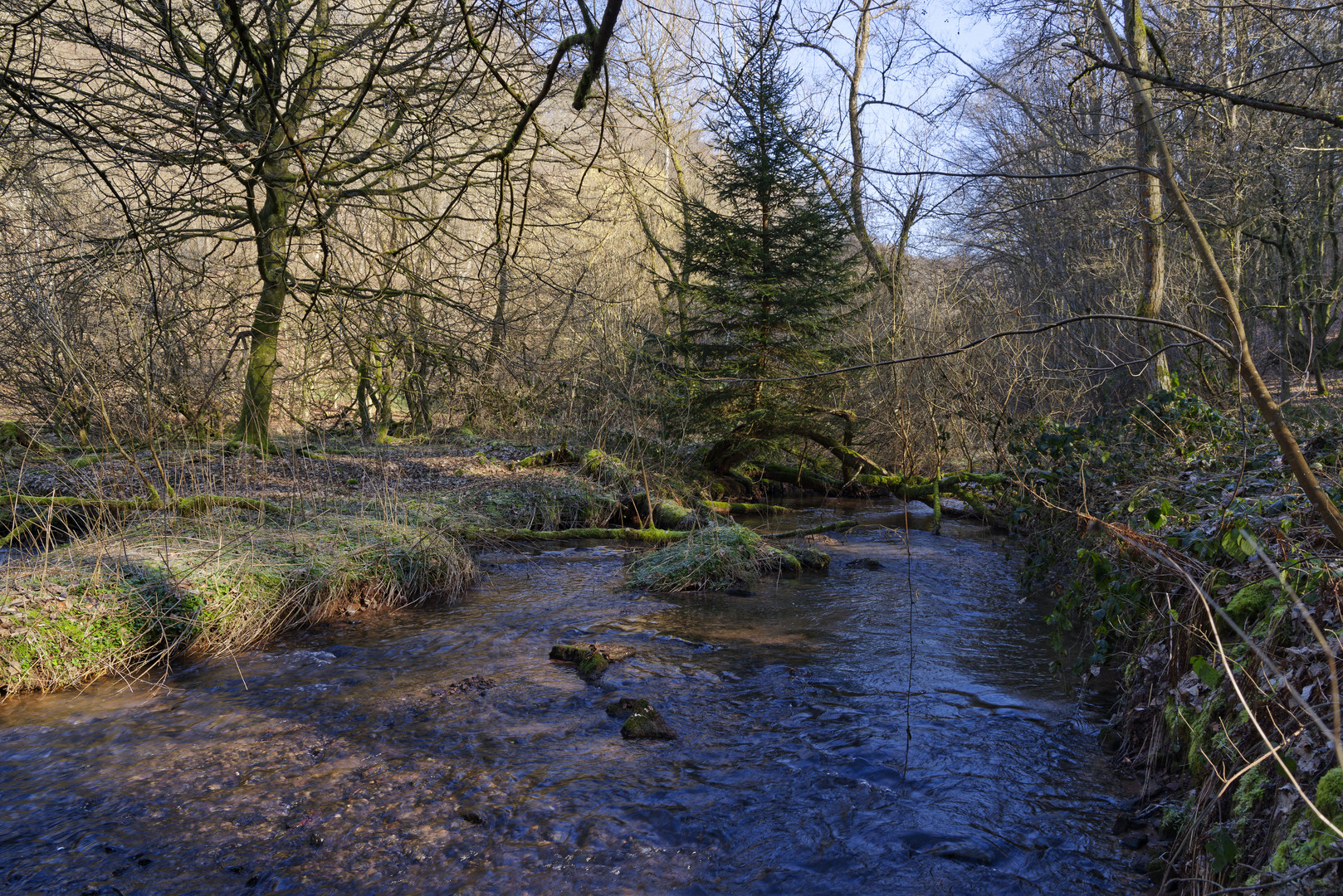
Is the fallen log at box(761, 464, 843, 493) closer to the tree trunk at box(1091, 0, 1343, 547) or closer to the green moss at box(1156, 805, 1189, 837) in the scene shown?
the green moss at box(1156, 805, 1189, 837)

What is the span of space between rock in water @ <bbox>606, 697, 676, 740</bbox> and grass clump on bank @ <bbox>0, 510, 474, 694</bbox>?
3232 millimetres

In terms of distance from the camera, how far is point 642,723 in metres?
4.88

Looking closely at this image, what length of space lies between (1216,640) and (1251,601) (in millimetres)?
1457

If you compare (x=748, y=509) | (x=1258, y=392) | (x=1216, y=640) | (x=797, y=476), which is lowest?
(x=748, y=509)

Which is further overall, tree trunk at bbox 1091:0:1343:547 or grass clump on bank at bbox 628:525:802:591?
grass clump on bank at bbox 628:525:802:591

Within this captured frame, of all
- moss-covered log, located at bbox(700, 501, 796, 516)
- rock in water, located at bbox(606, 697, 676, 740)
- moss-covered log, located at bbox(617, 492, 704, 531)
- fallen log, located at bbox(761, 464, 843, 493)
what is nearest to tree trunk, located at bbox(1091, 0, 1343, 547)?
rock in water, located at bbox(606, 697, 676, 740)

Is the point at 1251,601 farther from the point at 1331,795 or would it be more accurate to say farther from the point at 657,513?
the point at 657,513

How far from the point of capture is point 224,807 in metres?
3.98

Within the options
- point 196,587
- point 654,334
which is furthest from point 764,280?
point 196,587

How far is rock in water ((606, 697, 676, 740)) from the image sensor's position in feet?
15.8

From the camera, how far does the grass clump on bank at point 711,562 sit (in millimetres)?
8422

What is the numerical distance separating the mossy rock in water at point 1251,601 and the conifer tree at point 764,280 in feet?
29.4

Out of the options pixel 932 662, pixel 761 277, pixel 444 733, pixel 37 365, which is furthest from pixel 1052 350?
pixel 37 365

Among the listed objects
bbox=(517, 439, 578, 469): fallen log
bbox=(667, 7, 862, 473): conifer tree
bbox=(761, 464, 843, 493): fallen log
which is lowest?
bbox=(761, 464, 843, 493): fallen log
